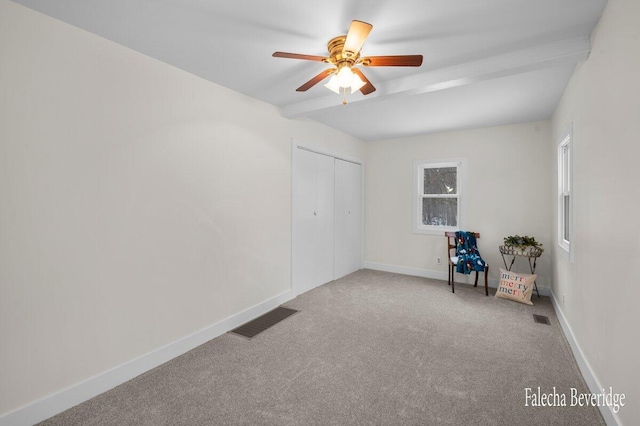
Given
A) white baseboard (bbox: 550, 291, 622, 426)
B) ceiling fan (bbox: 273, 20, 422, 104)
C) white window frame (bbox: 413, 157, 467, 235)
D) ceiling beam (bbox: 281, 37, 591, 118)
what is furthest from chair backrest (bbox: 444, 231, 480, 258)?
ceiling fan (bbox: 273, 20, 422, 104)

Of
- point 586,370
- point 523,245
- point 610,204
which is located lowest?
point 586,370

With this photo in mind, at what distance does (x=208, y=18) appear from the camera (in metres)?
1.92

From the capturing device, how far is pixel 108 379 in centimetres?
213

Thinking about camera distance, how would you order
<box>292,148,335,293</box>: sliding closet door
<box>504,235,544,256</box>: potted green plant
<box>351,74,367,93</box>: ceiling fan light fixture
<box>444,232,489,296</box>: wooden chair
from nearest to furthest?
<box>351,74,367,93</box>: ceiling fan light fixture, <box>504,235,544,256</box>: potted green plant, <box>292,148,335,293</box>: sliding closet door, <box>444,232,489,296</box>: wooden chair

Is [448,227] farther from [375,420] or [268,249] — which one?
[375,420]

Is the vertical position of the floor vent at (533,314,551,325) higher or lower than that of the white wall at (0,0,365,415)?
lower

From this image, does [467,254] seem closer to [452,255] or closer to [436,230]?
[452,255]

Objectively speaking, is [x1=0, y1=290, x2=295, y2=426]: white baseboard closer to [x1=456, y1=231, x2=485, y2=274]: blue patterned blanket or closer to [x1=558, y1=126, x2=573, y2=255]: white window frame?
[x1=456, y1=231, x2=485, y2=274]: blue patterned blanket

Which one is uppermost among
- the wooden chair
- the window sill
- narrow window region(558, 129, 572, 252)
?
narrow window region(558, 129, 572, 252)

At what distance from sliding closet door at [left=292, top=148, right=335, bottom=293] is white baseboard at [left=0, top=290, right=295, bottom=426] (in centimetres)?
120

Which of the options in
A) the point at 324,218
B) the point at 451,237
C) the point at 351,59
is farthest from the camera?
the point at 451,237

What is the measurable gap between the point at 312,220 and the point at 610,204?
3134mm

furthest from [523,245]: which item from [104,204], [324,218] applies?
[104,204]

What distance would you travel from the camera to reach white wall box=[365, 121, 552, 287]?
14.0 feet
